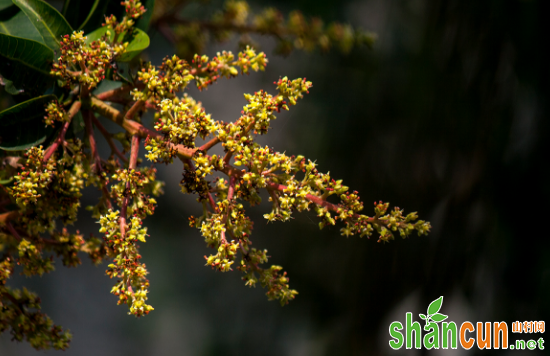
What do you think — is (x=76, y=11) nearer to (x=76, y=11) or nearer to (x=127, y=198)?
(x=76, y=11)

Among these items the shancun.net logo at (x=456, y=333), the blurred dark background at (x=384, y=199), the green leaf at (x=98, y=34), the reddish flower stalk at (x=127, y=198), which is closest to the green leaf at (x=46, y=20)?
the green leaf at (x=98, y=34)

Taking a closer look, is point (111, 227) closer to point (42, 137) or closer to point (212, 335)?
point (42, 137)

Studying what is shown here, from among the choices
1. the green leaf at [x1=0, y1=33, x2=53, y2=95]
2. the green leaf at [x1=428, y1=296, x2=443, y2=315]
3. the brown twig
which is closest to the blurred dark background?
the green leaf at [x1=428, y1=296, x2=443, y2=315]

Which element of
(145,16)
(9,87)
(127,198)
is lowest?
(127,198)

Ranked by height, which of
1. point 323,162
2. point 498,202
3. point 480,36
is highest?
point 480,36

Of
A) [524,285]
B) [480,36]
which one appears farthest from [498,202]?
[480,36]

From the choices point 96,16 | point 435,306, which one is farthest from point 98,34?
point 435,306

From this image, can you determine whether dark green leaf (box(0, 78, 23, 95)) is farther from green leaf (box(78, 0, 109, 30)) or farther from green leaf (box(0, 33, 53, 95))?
green leaf (box(78, 0, 109, 30))
